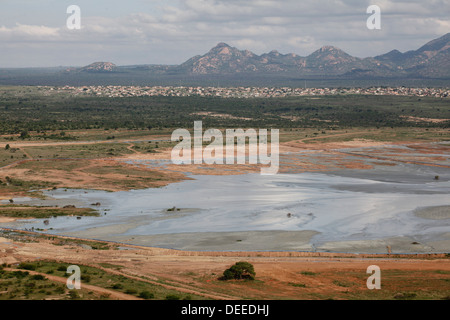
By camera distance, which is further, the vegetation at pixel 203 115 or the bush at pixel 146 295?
the vegetation at pixel 203 115

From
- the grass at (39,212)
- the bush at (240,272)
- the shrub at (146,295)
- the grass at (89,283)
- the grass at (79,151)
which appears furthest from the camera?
the grass at (79,151)

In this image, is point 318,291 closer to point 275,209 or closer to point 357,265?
point 357,265

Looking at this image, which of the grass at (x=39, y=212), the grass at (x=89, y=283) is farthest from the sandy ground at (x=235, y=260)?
the grass at (x=39, y=212)

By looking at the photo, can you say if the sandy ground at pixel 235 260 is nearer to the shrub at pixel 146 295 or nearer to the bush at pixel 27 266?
the bush at pixel 27 266

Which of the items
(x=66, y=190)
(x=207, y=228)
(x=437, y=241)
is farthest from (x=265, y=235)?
(x=66, y=190)

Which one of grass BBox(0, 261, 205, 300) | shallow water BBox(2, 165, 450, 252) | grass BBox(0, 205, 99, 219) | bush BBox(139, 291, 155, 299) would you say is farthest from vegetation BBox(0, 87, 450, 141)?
bush BBox(139, 291, 155, 299)

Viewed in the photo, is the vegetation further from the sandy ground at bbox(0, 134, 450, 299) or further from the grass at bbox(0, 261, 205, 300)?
the grass at bbox(0, 261, 205, 300)
